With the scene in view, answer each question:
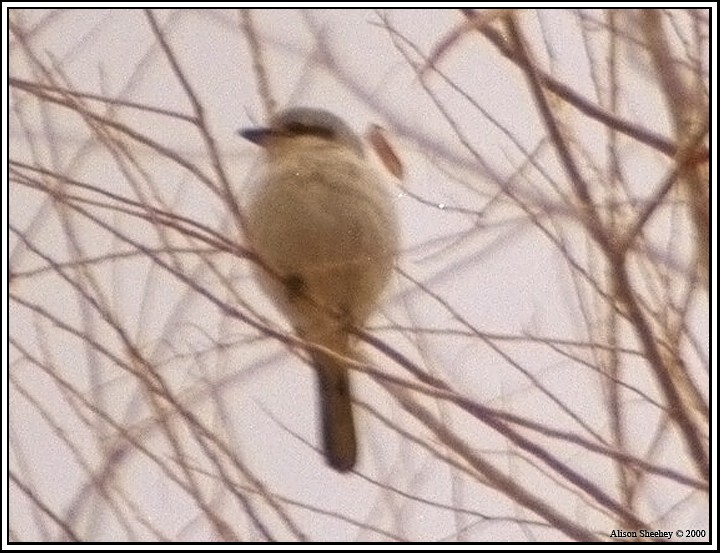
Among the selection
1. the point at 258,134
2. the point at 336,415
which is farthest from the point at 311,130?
the point at 336,415

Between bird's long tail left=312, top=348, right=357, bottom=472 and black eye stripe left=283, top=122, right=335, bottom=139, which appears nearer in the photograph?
bird's long tail left=312, top=348, right=357, bottom=472

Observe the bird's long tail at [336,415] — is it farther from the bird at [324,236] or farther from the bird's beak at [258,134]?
the bird's beak at [258,134]

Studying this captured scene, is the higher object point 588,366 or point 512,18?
point 512,18

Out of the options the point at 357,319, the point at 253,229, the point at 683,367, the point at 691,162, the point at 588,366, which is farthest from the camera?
the point at 253,229

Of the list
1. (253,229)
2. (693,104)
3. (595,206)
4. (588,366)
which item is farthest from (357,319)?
(693,104)

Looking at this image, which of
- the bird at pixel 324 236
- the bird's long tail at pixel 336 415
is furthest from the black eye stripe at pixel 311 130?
the bird's long tail at pixel 336 415

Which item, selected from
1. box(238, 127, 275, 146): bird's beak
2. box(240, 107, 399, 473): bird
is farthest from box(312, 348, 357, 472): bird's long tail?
box(238, 127, 275, 146): bird's beak

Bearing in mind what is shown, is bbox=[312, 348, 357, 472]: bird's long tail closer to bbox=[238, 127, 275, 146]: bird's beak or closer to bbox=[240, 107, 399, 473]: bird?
bbox=[240, 107, 399, 473]: bird
